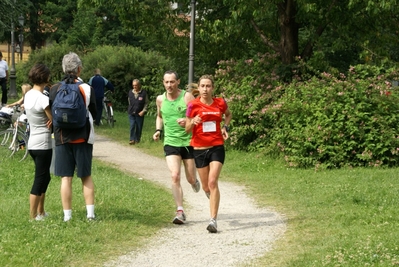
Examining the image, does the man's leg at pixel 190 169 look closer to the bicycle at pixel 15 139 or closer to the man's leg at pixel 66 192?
the man's leg at pixel 66 192

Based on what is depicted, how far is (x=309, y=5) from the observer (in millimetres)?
16922

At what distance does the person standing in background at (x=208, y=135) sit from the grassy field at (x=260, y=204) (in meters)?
0.78

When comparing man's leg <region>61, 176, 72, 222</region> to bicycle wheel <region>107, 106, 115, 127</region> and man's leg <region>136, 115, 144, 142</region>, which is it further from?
bicycle wheel <region>107, 106, 115, 127</region>

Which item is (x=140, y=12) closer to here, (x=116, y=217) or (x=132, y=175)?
(x=132, y=175)

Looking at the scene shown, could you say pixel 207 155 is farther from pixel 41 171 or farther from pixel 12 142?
pixel 12 142

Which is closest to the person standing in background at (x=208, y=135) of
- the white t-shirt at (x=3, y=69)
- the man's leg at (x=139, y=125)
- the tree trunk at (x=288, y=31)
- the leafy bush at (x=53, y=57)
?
the tree trunk at (x=288, y=31)

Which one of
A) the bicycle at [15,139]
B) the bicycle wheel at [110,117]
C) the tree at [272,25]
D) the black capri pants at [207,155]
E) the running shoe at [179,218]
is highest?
the tree at [272,25]

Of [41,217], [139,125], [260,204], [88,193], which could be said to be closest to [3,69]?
[139,125]

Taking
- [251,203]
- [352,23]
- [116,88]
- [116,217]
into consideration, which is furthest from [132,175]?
[116,88]

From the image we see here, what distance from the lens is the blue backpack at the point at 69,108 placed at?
27.4 ft

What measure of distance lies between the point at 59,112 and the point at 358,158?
780 centimetres

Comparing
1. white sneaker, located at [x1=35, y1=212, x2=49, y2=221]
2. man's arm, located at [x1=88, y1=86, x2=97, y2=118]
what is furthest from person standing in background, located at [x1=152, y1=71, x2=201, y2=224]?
white sneaker, located at [x1=35, y1=212, x2=49, y2=221]

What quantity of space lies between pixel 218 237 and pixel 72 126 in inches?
77.2

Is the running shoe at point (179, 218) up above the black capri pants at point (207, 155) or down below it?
below
